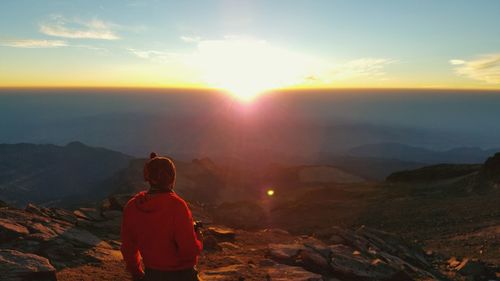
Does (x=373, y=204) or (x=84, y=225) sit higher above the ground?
(x=84, y=225)

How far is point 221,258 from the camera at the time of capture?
1232 centimetres

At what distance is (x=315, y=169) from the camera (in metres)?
67.5

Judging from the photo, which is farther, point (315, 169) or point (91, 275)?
point (315, 169)

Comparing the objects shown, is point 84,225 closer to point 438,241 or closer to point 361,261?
point 361,261

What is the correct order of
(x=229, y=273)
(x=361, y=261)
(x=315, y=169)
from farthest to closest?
(x=315, y=169) → (x=361, y=261) → (x=229, y=273)

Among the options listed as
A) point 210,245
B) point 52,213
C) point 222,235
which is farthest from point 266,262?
point 52,213

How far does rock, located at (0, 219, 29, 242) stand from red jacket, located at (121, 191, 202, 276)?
21.5ft

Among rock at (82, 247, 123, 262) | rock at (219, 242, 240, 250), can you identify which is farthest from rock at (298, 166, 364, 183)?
rock at (82, 247, 123, 262)

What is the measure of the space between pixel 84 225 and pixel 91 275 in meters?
5.72

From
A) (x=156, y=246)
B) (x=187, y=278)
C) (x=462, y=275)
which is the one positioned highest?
(x=156, y=246)

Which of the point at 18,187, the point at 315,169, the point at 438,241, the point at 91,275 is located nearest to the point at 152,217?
the point at 91,275

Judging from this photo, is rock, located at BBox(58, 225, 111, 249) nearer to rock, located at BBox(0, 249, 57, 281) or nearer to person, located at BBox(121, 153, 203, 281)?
rock, located at BBox(0, 249, 57, 281)

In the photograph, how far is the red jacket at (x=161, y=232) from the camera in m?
5.10

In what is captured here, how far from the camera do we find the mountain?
156m
